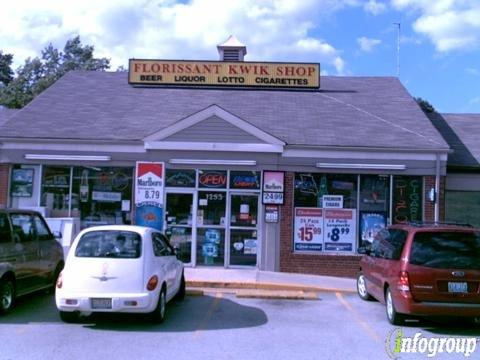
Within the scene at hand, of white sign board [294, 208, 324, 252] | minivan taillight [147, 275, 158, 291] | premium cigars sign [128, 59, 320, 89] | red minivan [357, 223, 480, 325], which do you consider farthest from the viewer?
premium cigars sign [128, 59, 320, 89]

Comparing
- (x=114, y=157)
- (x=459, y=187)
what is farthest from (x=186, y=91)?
(x=459, y=187)

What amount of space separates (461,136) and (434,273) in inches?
435

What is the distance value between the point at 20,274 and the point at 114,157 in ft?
20.9

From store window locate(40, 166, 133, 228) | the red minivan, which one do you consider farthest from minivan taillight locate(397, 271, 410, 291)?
store window locate(40, 166, 133, 228)

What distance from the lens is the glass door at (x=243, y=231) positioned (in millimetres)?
15797

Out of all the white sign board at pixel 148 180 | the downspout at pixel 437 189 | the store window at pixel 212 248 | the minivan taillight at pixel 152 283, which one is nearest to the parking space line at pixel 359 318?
the minivan taillight at pixel 152 283

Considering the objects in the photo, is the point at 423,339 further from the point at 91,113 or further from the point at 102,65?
the point at 102,65

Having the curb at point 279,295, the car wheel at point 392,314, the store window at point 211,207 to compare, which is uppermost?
the store window at point 211,207

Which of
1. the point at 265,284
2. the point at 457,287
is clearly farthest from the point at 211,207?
the point at 457,287

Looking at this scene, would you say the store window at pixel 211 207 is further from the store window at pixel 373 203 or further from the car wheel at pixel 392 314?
the car wheel at pixel 392 314

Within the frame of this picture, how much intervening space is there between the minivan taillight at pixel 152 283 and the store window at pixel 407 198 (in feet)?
29.0

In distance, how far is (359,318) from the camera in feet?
33.1

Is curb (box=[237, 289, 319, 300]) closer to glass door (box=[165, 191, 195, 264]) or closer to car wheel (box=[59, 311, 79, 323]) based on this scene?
glass door (box=[165, 191, 195, 264])

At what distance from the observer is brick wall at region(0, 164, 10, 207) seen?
16047 millimetres
